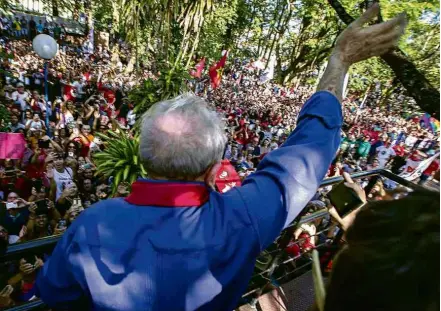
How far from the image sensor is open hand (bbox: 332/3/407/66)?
1.17 m

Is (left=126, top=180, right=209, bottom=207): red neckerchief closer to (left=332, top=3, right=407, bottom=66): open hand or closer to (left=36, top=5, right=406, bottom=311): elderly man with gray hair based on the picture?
(left=36, top=5, right=406, bottom=311): elderly man with gray hair

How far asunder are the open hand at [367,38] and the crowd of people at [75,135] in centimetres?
51

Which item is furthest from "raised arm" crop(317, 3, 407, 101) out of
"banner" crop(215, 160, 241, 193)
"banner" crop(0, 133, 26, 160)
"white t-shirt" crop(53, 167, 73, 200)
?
"white t-shirt" crop(53, 167, 73, 200)

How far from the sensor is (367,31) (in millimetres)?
1192

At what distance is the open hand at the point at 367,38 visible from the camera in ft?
3.85

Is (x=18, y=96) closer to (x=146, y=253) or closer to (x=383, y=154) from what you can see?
(x=146, y=253)

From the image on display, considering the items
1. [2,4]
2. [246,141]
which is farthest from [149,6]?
[246,141]

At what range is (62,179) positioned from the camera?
5.80 m

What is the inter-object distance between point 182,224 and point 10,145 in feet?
16.9

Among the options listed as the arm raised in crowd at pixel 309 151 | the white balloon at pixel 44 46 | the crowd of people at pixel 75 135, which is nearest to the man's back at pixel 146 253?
the arm raised in crowd at pixel 309 151

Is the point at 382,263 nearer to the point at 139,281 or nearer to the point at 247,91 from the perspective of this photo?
the point at 139,281

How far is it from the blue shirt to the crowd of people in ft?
0.89

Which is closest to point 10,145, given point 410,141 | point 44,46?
point 44,46

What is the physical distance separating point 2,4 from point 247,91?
16.1 m
